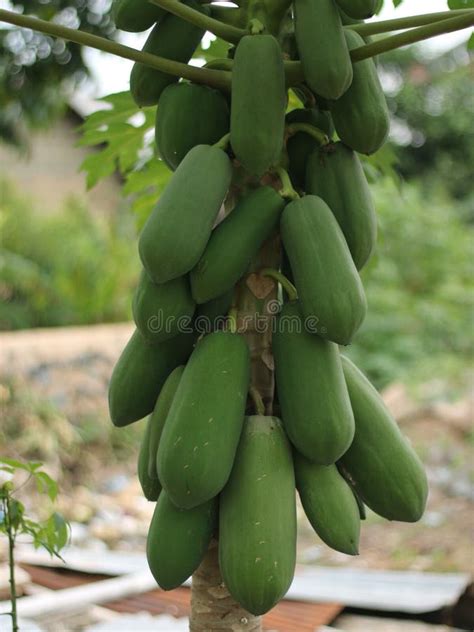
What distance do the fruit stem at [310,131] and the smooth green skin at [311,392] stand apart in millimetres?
263

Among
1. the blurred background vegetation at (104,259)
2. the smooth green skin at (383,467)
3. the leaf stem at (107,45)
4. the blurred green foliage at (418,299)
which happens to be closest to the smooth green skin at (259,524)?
the smooth green skin at (383,467)

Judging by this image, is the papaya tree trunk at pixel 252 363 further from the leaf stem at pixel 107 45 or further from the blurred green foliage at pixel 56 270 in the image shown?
the blurred green foliage at pixel 56 270

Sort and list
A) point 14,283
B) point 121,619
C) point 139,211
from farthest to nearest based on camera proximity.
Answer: point 14,283
point 121,619
point 139,211

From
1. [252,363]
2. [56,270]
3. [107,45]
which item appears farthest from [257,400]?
[56,270]

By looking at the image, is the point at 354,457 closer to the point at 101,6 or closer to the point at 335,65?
the point at 335,65

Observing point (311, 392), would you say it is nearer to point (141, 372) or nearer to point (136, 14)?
point (141, 372)

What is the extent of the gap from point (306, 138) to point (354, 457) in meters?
0.49

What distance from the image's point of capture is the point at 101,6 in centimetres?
326

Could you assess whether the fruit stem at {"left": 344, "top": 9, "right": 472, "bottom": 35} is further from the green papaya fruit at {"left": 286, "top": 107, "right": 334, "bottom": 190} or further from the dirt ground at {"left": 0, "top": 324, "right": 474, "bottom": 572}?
the dirt ground at {"left": 0, "top": 324, "right": 474, "bottom": 572}

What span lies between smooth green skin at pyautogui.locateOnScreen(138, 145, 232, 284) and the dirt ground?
11.5ft

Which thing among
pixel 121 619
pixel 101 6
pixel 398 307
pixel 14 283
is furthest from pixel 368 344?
pixel 121 619

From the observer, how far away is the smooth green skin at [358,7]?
117 centimetres

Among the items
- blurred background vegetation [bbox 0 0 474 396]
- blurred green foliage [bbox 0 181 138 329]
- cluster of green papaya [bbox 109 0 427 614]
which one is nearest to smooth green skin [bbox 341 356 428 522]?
cluster of green papaya [bbox 109 0 427 614]

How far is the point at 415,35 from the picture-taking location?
114 centimetres
